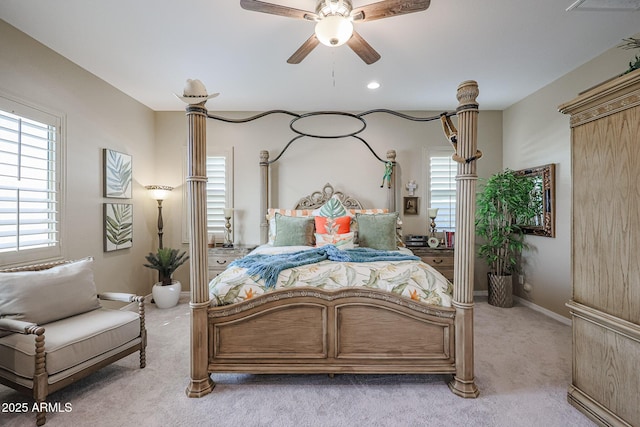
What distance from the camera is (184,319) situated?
3504 millimetres

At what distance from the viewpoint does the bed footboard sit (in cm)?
208

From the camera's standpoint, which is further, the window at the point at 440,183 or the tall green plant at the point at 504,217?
the window at the point at 440,183

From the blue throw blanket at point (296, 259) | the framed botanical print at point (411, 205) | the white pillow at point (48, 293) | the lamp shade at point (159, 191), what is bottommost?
the white pillow at point (48, 293)

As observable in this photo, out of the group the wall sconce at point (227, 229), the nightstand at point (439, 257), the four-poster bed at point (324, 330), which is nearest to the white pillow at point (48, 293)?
the four-poster bed at point (324, 330)

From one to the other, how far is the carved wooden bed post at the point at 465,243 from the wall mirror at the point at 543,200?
7.50 feet

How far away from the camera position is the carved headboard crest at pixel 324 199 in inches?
173

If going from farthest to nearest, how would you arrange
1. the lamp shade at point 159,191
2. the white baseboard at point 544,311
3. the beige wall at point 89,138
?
1. the lamp shade at point 159,191
2. the white baseboard at point 544,311
3. the beige wall at point 89,138

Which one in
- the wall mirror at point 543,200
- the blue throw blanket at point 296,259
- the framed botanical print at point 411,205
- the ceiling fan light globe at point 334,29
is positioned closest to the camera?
the ceiling fan light globe at point 334,29

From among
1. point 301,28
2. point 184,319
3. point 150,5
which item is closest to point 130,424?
point 184,319

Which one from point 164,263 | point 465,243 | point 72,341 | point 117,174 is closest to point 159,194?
point 117,174

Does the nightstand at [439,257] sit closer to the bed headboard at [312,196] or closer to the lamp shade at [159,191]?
the bed headboard at [312,196]

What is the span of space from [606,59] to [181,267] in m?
5.73

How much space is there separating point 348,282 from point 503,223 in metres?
3.07

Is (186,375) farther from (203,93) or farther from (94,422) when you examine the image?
(203,93)
